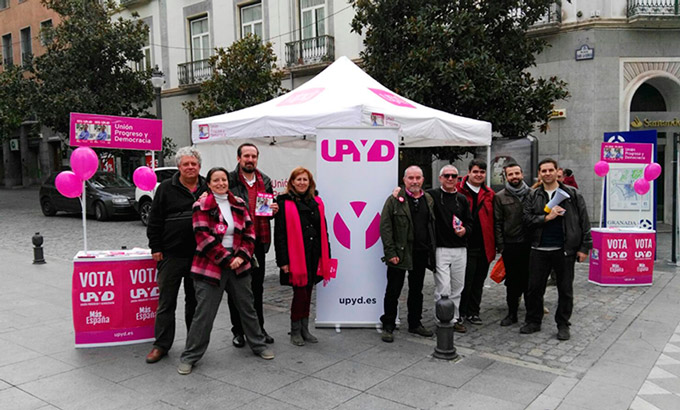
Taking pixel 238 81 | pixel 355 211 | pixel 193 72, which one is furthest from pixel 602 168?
pixel 193 72

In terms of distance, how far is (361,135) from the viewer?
5.86m

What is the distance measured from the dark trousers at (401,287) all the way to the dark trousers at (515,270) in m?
1.13

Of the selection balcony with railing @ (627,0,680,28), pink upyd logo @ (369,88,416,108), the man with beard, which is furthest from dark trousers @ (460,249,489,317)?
balcony with railing @ (627,0,680,28)

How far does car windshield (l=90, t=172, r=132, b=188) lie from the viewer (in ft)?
55.6

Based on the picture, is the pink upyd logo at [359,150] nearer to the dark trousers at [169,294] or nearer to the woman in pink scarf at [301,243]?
the woman in pink scarf at [301,243]

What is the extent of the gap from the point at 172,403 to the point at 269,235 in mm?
1920

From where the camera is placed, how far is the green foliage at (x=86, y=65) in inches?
752

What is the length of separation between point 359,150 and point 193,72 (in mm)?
19048

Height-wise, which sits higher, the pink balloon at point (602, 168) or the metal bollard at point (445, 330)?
the pink balloon at point (602, 168)

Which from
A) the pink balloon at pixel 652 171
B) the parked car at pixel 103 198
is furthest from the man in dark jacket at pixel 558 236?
the parked car at pixel 103 198

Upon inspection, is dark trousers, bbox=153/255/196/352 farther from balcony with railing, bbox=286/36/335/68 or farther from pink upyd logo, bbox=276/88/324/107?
balcony with railing, bbox=286/36/335/68

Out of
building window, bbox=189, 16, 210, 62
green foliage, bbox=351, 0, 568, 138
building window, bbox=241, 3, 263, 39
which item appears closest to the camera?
green foliage, bbox=351, 0, 568, 138

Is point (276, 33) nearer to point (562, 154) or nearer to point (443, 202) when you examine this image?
point (562, 154)

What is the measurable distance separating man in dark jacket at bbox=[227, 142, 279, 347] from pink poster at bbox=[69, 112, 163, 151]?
165 cm
